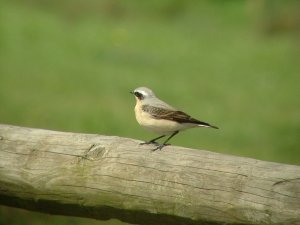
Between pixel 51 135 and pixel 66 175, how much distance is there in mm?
321

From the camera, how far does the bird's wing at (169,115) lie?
16.3ft

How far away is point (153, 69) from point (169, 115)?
8.90 meters

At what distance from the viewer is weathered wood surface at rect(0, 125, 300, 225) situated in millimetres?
3814

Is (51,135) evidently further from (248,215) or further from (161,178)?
(248,215)

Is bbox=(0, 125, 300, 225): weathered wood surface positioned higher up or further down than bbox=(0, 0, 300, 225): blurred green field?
further down

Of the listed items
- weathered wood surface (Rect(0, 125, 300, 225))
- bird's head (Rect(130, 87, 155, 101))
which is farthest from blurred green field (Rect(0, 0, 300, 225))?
weathered wood surface (Rect(0, 125, 300, 225))

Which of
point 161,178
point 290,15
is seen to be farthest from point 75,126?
point 290,15

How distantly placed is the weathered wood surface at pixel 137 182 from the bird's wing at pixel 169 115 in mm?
587

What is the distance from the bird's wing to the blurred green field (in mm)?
2308

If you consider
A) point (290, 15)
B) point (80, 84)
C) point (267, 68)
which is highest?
point (290, 15)

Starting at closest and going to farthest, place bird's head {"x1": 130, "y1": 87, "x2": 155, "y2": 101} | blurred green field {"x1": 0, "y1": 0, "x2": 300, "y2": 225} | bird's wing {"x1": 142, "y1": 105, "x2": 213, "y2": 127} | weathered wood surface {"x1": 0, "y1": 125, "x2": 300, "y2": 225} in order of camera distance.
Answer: weathered wood surface {"x1": 0, "y1": 125, "x2": 300, "y2": 225} < bird's wing {"x1": 142, "y1": 105, "x2": 213, "y2": 127} < bird's head {"x1": 130, "y1": 87, "x2": 155, "y2": 101} < blurred green field {"x1": 0, "y1": 0, "x2": 300, "y2": 225}

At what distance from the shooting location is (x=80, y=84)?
12922mm

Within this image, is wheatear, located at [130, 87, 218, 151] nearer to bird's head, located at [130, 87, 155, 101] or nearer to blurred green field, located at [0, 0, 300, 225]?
bird's head, located at [130, 87, 155, 101]

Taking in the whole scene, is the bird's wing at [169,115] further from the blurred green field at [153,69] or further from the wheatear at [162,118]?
the blurred green field at [153,69]
